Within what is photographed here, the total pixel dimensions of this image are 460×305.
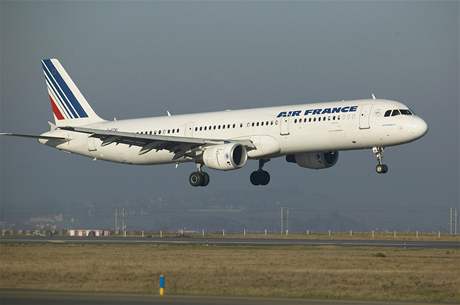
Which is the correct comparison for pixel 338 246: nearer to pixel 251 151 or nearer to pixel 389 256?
pixel 389 256

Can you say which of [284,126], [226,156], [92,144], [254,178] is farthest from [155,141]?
[92,144]

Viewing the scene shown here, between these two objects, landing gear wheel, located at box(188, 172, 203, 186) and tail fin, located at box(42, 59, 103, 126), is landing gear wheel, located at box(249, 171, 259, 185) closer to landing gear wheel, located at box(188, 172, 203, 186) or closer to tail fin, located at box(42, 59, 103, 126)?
landing gear wheel, located at box(188, 172, 203, 186)

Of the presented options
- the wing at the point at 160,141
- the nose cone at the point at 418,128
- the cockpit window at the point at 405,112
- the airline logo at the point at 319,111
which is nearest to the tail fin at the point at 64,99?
the wing at the point at 160,141

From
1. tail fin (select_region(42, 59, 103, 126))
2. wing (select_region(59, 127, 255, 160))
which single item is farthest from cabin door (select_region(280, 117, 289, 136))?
tail fin (select_region(42, 59, 103, 126))

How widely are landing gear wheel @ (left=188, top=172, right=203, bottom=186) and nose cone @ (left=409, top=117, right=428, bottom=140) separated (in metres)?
16.5

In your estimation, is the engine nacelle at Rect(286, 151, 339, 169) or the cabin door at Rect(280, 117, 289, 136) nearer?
the cabin door at Rect(280, 117, 289, 136)

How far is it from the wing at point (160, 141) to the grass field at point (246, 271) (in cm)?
1384

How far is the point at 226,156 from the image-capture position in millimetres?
68750

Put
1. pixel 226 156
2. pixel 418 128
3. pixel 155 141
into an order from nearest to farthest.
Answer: pixel 418 128, pixel 226 156, pixel 155 141

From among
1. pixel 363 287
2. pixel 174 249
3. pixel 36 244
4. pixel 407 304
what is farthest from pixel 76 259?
pixel 407 304

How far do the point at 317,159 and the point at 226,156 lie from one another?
745cm

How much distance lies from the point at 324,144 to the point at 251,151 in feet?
19.0

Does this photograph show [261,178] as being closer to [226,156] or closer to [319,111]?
[226,156]

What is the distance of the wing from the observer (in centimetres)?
7081
